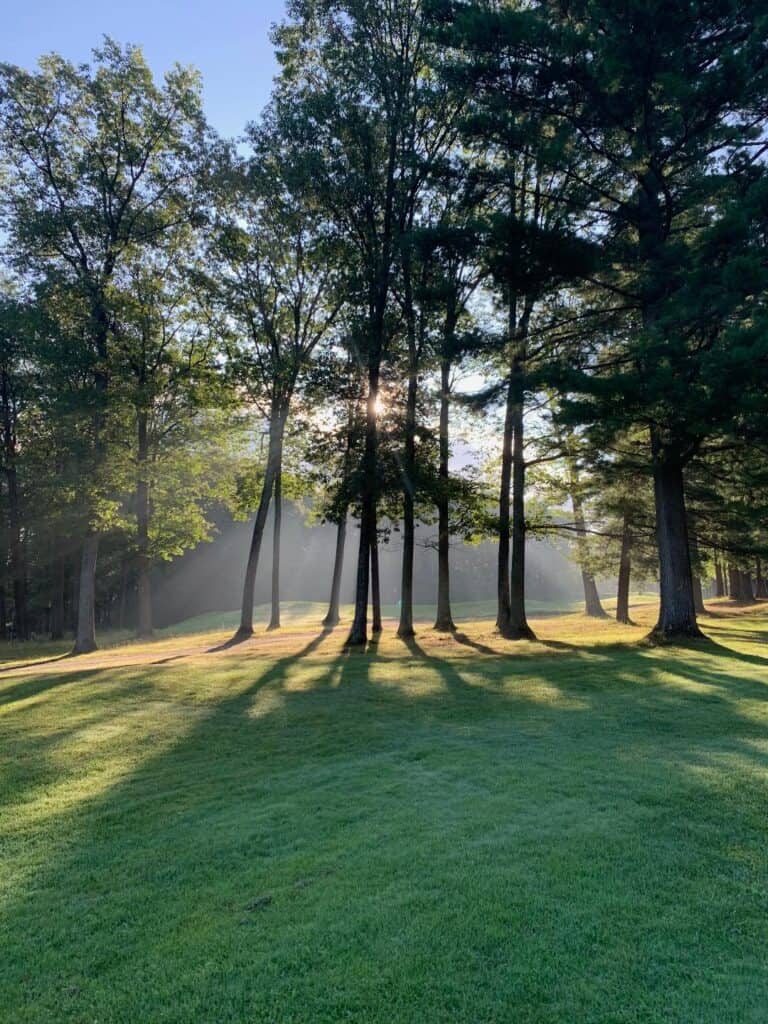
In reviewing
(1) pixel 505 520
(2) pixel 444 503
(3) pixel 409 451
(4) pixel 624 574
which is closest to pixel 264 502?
(3) pixel 409 451

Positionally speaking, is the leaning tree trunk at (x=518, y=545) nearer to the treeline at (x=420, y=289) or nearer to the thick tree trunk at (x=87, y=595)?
the treeline at (x=420, y=289)

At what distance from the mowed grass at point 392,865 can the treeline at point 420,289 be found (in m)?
7.65

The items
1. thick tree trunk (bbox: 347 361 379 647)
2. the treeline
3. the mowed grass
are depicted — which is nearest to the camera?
the mowed grass

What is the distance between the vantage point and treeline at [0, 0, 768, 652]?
448 inches

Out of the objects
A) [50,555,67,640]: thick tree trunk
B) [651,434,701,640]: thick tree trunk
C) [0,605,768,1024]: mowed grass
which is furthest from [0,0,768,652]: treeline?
[0,605,768,1024]: mowed grass

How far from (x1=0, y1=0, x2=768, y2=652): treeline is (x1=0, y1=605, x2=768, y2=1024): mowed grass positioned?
25.1ft

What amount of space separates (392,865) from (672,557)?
12.5 m

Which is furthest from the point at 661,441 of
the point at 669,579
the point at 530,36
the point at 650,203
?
the point at 530,36

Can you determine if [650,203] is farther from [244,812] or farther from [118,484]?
[118,484]

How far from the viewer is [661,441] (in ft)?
43.7

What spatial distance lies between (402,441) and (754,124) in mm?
10769

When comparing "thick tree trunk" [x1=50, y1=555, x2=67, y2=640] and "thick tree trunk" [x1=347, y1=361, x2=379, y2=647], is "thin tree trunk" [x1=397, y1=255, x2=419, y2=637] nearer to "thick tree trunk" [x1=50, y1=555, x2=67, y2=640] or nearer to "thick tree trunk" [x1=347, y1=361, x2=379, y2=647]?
"thick tree trunk" [x1=347, y1=361, x2=379, y2=647]

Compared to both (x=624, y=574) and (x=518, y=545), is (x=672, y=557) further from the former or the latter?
(x=624, y=574)

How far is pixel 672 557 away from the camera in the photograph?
13938 millimetres
